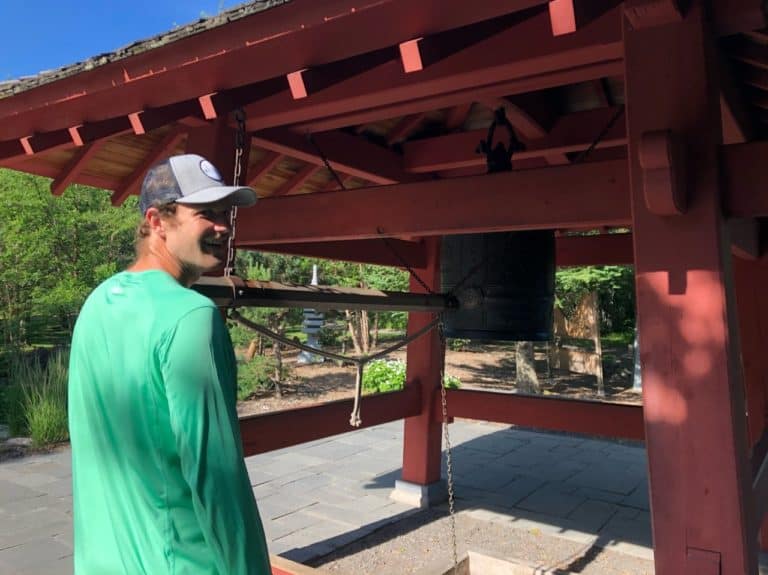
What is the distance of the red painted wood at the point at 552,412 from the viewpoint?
150 inches

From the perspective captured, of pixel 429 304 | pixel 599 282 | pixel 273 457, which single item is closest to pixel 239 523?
pixel 429 304

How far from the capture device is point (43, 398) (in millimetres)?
7211

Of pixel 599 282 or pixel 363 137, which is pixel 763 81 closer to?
pixel 363 137

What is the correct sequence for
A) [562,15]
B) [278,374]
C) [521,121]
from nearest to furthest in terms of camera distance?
1. [562,15]
2. [521,121]
3. [278,374]

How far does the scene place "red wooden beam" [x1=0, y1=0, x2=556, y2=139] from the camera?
1.39 m

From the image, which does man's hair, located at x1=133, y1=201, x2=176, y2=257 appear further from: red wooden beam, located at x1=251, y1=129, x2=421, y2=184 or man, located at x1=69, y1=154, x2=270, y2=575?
red wooden beam, located at x1=251, y1=129, x2=421, y2=184

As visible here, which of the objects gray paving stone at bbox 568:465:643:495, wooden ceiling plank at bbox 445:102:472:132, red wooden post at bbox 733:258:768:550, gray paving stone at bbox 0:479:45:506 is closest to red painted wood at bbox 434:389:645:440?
red wooden post at bbox 733:258:768:550

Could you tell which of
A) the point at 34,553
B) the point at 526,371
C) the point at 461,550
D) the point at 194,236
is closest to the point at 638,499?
the point at 461,550

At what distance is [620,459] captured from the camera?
6.48 metres

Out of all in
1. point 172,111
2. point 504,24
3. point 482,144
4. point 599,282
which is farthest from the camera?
point 599,282

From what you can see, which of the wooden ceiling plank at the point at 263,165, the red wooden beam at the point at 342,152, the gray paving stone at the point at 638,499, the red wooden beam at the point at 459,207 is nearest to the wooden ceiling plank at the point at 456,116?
the red wooden beam at the point at 342,152

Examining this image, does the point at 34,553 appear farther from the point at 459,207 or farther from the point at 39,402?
the point at 39,402

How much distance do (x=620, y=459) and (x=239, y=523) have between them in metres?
6.58

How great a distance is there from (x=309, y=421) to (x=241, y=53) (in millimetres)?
2225
